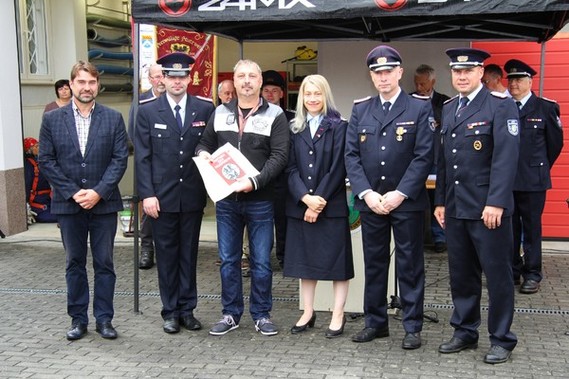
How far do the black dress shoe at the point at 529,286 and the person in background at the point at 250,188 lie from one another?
2.47 metres

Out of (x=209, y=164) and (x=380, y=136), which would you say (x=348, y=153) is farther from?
(x=209, y=164)

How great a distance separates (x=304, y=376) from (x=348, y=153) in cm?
159

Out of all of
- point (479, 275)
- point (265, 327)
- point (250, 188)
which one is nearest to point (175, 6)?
point (250, 188)

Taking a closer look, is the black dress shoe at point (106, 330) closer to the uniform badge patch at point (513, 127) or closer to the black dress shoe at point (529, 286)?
the uniform badge patch at point (513, 127)

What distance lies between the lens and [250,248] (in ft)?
19.2

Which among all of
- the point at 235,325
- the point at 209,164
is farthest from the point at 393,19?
the point at 235,325

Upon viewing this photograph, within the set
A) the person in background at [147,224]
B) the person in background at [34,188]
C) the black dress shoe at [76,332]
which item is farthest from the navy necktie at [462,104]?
the person in background at [34,188]

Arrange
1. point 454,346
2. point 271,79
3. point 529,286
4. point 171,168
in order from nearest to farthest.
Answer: point 454,346, point 171,168, point 529,286, point 271,79

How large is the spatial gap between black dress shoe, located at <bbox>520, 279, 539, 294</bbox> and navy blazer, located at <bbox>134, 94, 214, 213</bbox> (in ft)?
10.3

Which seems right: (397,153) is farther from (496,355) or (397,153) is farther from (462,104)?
(496,355)

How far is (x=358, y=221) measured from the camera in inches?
241

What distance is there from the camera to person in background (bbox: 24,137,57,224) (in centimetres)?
1041

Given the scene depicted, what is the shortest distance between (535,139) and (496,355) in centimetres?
244

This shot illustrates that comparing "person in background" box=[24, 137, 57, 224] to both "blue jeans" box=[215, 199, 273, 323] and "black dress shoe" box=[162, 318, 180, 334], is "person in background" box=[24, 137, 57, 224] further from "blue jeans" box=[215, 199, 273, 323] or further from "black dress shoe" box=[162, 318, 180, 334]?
"blue jeans" box=[215, 199, 273, 323]
